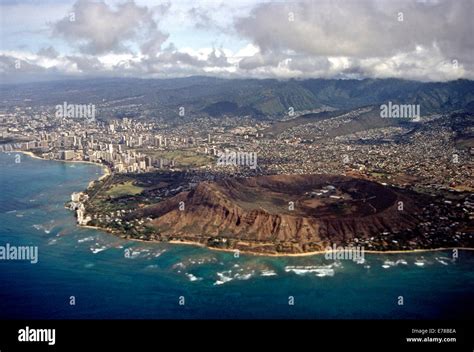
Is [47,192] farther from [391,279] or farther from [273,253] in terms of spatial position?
[391,279]

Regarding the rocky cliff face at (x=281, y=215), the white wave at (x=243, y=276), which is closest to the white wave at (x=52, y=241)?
the rocky cliff face at (x=281, y=215)

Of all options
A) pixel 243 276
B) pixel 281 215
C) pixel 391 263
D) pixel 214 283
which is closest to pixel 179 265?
pixel 214 283

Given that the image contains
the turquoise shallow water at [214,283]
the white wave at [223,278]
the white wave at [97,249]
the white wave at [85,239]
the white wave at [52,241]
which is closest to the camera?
the turquoise shallow water at [214,283]

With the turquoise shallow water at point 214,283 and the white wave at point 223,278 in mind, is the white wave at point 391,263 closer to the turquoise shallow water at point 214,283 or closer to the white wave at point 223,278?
the turquoise shallow water at point 214,283

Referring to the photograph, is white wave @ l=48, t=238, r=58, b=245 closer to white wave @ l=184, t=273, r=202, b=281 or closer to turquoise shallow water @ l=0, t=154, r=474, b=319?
turquoise shallow water @ l=0, t=154, r=474, b=319

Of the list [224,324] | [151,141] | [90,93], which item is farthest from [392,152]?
[90,93]

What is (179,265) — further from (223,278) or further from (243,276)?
(243,276)
